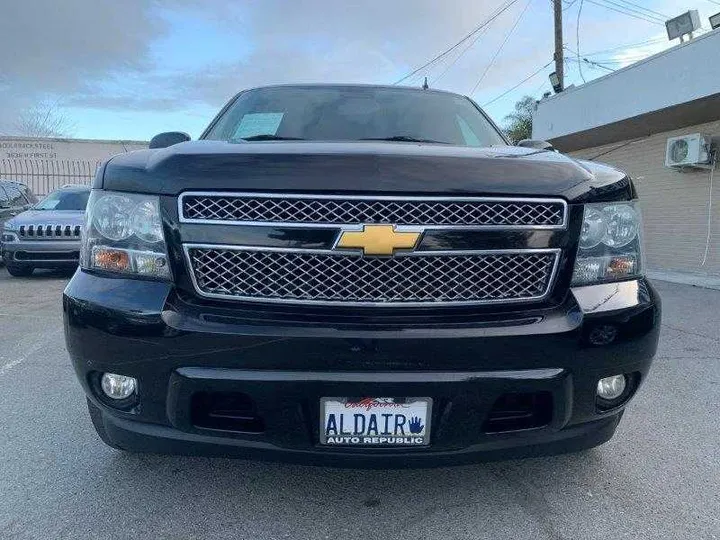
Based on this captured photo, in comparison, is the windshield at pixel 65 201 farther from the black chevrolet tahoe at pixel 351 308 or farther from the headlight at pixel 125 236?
the black chevrolet tahoe at pixel 351 308

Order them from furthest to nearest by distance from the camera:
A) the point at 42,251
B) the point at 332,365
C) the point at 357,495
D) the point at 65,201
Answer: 1. the point at 65,201
2. the point at 42,251
3. the point at 357,495
4. the point at 332,365

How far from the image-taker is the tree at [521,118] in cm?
2866

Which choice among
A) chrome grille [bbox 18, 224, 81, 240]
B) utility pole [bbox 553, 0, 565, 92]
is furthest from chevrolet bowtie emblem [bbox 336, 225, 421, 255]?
utility pole [bbox 553, 0, 565, 92]

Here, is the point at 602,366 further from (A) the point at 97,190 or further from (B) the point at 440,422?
(A) the point at 97,190

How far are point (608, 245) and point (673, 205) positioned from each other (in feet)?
37.4

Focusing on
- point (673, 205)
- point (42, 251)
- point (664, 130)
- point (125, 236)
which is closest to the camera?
point (125, 236)

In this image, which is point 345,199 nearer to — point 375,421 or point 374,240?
point 374,240

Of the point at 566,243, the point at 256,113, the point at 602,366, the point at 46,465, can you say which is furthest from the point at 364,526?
the point at 256,113

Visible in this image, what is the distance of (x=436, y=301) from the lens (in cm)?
204

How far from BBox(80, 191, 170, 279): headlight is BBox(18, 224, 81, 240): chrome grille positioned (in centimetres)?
812

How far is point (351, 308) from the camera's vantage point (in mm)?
2018

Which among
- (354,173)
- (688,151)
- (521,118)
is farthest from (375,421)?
(521,118)

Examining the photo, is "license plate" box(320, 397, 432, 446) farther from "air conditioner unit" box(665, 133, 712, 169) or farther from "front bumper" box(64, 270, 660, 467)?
"air conditioner unit" box(665, 133, 712, 169)

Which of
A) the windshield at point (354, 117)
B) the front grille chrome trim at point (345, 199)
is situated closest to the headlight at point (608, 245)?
the front grille chrome trim at point (345, 199)
